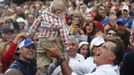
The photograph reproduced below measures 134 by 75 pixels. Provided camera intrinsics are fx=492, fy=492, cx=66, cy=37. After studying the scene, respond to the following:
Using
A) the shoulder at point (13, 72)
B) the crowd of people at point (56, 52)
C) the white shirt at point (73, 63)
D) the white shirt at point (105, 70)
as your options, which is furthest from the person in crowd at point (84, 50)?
the white shirt at point (105, 70)

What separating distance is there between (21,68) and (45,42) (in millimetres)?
737

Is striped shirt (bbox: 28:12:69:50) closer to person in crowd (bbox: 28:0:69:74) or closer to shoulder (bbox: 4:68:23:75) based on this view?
person in crowd (bbox: 28:0:69:74)

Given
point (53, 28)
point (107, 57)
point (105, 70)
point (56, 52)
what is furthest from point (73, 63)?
point (105, 70)

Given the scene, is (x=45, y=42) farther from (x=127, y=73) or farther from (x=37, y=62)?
(x=127, y=73)

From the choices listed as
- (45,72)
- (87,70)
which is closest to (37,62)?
(45,72)

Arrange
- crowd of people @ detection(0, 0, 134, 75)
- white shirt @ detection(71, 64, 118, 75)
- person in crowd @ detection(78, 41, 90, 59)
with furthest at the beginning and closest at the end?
person in crowd @ detection(78, 41, 90, 59), crowd of people @ detection(0, 0, 134, 75), white shirt @ detection(71, 64, 118, 75)

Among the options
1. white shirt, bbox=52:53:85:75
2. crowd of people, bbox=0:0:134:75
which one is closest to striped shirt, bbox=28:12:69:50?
crowd of people, bbox=0:0:134:75

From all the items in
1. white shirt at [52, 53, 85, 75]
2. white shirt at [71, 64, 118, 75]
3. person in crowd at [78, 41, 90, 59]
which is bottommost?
person in crowd at [78, 41, 90, 59]

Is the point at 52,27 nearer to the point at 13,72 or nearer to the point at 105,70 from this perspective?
the point at 13,72

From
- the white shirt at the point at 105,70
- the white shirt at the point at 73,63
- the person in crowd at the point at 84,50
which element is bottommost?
the person in crowd at the point at 84,50

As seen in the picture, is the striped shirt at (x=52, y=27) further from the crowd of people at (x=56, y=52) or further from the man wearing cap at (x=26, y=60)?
the man wearing cap at (x=26, y=60)

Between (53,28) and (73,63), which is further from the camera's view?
(73,63)

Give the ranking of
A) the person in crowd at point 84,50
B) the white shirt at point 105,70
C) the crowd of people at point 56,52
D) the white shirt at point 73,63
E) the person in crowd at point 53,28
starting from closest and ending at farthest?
the white shirt at point 105,70
the crowd of people at point 56,52
the white shirt at point 73,63
the person in crowd at point 53,28
the person in crowd at point 84,50

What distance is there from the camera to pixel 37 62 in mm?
6871
